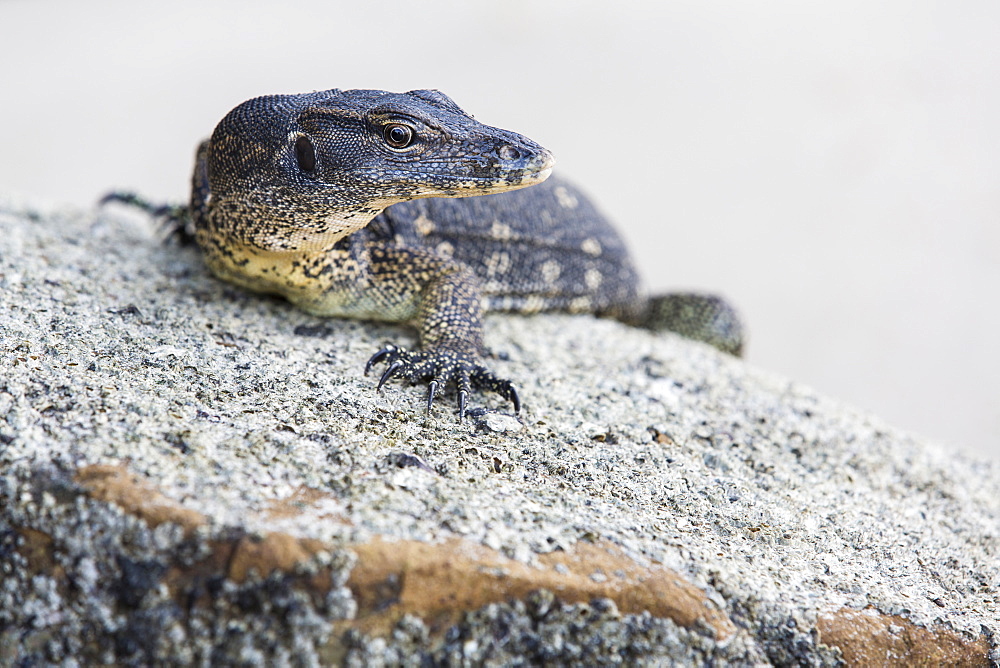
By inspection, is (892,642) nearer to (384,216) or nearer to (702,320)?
(384,216)

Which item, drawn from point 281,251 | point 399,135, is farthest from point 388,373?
point 399,135

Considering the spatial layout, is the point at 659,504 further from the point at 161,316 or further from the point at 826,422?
the point at 161,316

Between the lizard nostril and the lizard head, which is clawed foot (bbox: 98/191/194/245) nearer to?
the lizard head

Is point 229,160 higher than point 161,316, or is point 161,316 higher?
point 229,160

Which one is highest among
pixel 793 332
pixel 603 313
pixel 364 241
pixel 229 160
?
pixel 229 160

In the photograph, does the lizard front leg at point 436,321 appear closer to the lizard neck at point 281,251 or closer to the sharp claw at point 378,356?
the sharp claw at point 378,356

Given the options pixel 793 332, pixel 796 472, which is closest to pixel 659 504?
pixel 796 472

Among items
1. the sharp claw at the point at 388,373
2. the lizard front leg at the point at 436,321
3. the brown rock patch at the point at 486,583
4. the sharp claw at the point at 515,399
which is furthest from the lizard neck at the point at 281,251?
the brown rock patch at the point at 486,583
